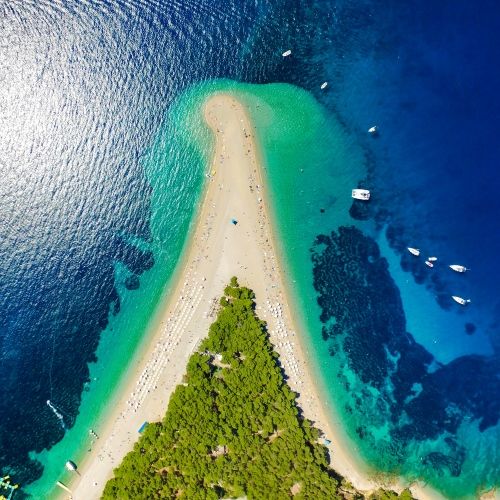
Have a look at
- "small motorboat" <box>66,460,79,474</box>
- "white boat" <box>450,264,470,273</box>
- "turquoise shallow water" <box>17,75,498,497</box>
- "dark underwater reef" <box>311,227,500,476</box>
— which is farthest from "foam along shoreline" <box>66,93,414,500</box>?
"white boat" <box>450,264,470,273</box>

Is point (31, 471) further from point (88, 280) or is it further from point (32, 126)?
point (32, 126)

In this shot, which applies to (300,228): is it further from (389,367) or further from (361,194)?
(389,367)

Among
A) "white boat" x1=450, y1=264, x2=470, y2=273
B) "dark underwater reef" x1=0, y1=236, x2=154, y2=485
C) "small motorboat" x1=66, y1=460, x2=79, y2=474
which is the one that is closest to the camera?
"small motorboat" x1=66, y1=460, x2=79, y2=474

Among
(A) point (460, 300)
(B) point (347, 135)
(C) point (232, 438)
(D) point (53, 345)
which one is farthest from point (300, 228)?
(D) point (53, 345)

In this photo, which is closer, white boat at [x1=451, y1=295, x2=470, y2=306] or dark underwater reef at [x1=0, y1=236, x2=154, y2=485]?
dark underwater reef at [x1=0, y1=236, x2=154, y2=485]

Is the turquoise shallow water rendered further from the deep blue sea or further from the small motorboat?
the small motorboat

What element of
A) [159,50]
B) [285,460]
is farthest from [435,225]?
[159,50]

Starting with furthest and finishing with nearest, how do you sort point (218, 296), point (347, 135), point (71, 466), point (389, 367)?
point (347, 135) < point (389, 367) < point (218, 296) < point (71, 466)
